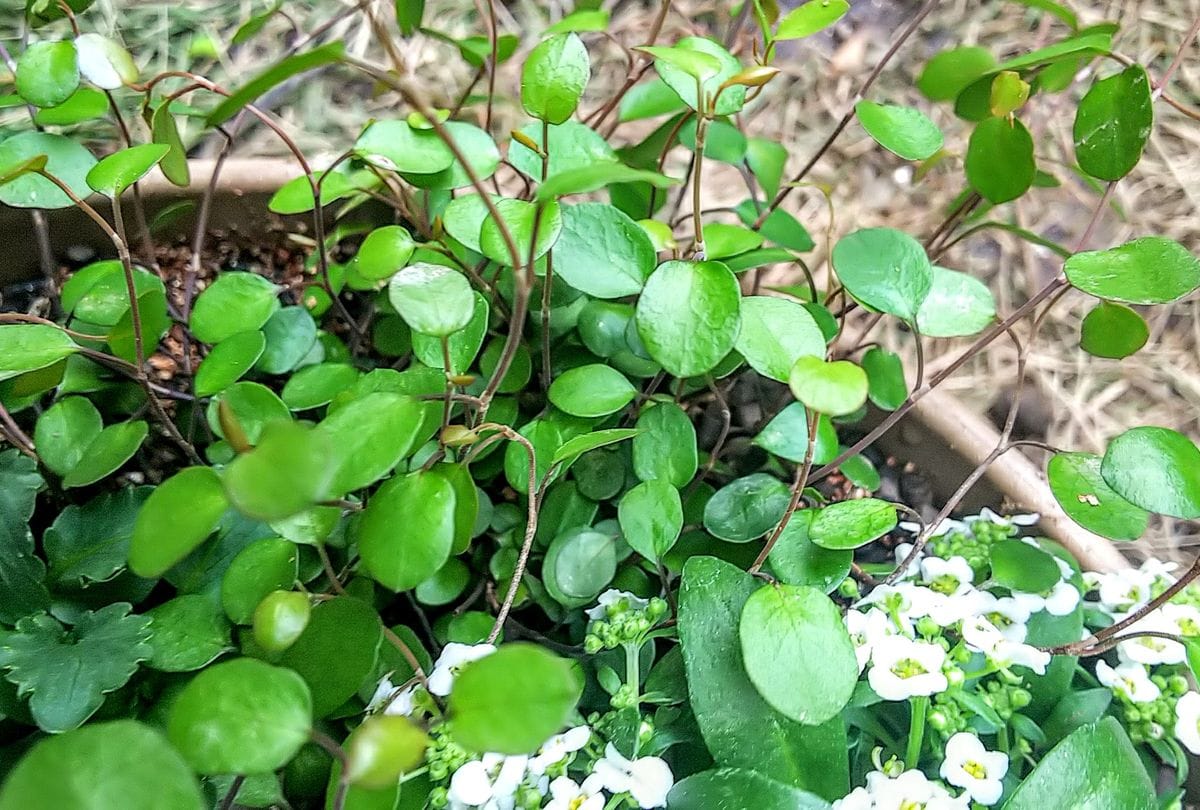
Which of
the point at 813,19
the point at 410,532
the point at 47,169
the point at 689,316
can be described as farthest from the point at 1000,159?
the point at 47,169

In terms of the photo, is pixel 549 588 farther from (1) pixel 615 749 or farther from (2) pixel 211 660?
(2) pixel 211 660

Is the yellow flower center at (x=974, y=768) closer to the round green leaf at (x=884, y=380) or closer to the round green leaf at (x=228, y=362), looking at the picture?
the round green leaf at (x=884, y=380)

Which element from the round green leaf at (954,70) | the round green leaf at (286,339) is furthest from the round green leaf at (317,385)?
the round green leaf at (954,70)

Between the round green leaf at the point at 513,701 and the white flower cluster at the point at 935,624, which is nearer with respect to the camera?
the round green leaf at the point at 513,701

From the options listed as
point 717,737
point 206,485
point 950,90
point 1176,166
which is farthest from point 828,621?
point 1176,166

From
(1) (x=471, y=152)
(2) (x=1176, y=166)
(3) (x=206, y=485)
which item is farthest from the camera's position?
(2) (x=1176, y=166)

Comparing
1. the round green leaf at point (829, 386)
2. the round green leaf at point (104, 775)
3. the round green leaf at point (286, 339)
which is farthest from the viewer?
the round green leaf at point (286, 339)

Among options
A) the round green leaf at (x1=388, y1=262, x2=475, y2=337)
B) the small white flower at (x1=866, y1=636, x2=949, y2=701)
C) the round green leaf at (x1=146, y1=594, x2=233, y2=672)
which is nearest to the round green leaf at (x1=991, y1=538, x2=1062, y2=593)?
the small white flower at (x1=866, y1=636, x2=949, y2=701)
